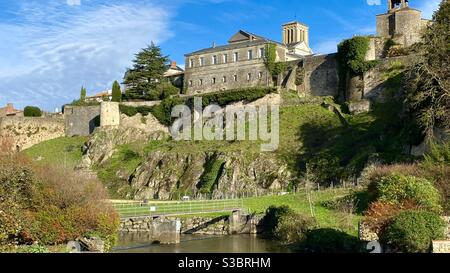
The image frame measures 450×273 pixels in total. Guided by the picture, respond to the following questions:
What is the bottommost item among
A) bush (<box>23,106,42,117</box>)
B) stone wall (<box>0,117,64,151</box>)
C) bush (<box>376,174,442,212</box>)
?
bush (<box>376,174,442,212</box>)

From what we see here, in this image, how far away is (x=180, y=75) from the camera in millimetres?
71000

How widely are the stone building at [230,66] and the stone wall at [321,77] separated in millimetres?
4444

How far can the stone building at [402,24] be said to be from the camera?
5484 centimetres

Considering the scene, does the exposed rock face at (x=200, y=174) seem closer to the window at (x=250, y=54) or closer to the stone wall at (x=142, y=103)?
the stone wall at (x=142, y=103)

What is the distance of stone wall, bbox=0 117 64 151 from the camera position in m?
66.9

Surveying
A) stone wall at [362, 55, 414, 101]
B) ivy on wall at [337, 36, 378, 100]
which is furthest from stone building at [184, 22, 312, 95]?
stone wall at [362, 55, 414, 101]

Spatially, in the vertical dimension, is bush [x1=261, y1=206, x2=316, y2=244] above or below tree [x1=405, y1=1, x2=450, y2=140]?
below

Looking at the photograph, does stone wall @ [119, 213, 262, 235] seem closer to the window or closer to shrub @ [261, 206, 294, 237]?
shrub @ [261, 206, 294, 237]

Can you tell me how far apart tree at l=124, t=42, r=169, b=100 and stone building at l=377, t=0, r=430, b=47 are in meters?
25.1

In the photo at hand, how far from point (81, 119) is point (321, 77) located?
2772 cm

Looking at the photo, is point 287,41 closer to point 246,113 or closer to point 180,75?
point 180,75

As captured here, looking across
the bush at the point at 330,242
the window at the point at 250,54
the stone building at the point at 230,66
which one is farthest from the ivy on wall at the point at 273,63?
the bush at the point at 330,242

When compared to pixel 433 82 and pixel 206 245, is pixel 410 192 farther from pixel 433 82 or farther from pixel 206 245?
pixel 433 82
